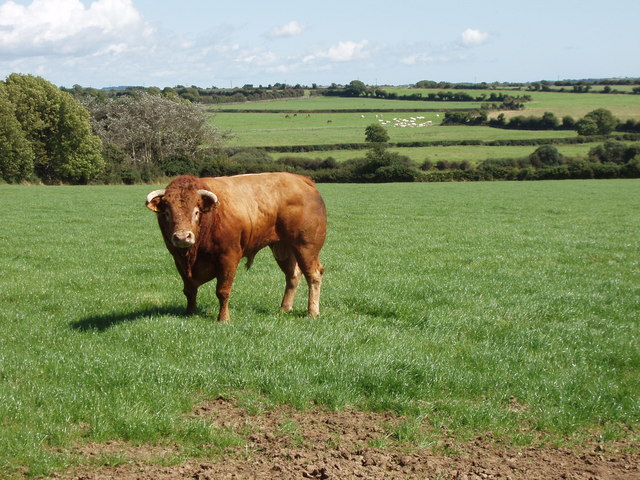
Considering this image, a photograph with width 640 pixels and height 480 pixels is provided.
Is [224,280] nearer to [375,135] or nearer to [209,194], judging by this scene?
[209,194]

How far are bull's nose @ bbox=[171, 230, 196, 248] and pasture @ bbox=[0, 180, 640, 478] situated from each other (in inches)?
48.4

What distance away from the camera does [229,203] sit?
28.5 feet

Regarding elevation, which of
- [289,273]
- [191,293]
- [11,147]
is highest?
[11,147]

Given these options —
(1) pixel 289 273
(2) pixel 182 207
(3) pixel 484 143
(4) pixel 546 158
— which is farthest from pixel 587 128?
(2) pixel 182 207

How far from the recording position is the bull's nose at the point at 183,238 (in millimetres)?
7590

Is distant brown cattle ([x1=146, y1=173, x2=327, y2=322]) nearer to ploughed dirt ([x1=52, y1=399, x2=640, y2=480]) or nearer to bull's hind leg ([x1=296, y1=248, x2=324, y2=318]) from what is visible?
bull's hind leg ([x1=296, y1=248, x2=324, y2=318])

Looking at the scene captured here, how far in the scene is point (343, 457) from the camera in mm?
5301

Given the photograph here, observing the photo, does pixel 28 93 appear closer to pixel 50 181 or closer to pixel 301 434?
pixel 50 181

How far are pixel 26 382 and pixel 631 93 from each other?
189328 mm

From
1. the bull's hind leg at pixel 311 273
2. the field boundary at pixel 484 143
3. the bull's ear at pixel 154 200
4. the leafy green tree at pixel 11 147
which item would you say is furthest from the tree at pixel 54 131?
the bull's ear at pixel 154 200

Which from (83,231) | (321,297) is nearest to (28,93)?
(83,231)

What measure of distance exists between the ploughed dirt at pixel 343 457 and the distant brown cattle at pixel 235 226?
2881 mm

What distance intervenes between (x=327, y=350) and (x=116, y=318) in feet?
11.2

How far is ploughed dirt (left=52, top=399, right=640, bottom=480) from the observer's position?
16.4 ft
